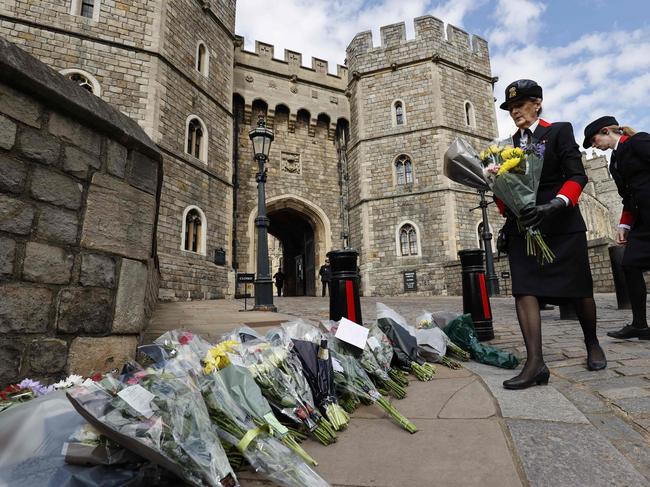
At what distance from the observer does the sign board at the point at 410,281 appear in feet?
48.0

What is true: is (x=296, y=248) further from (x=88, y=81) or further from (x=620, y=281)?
(x=620, y=281)

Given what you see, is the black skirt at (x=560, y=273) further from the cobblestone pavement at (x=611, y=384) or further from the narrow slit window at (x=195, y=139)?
the narrow slit window at (x=195, y=139)

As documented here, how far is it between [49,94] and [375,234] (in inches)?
566

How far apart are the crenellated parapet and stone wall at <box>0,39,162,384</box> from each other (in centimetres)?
1649

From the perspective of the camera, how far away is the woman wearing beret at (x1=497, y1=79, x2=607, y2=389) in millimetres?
2246

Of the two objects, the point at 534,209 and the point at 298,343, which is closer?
the point at 298,343

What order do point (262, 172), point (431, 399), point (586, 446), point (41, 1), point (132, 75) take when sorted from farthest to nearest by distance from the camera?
1. point (132, 75)
2. point (41, 1)
3. point (262, 172)
4. point (431, 399)
5. point (586, 446)

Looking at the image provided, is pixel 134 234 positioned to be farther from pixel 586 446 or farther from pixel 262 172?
pixel 262 172

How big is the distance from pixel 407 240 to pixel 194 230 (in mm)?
8559

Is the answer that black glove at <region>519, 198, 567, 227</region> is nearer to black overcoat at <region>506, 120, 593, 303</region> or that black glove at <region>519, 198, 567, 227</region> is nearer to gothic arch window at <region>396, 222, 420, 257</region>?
black overcoat at <region>506, 120, 593, 303</region>

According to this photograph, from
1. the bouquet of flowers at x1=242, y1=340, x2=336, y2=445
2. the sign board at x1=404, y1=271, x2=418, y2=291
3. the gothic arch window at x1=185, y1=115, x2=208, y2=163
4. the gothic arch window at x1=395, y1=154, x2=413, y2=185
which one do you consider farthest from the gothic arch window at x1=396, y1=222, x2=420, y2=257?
the bouquet of flowers at x1=242, y1=340, x2=336, y2=445

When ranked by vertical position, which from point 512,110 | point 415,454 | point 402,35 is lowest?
point 415,454

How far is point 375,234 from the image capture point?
15.8 m

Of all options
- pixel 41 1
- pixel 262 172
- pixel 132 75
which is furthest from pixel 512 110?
pixel 41 1
